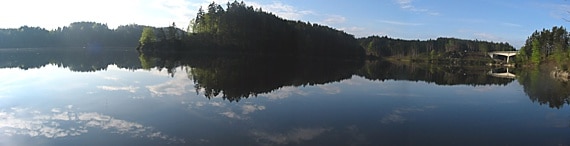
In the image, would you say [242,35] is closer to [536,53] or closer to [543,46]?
[536,53]

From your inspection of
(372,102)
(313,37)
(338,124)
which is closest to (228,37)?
(313,37)

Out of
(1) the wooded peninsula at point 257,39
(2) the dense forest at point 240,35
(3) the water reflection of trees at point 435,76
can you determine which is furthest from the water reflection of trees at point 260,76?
(2) the dense forest at point 240,35

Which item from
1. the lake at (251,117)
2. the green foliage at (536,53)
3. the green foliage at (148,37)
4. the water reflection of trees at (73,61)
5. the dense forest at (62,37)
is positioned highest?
the dense forest at (62,37)

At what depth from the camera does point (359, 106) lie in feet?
69.2

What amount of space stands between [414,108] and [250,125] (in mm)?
11405

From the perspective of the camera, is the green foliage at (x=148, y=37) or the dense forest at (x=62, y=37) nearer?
the green foliage at (x=148, y=37)

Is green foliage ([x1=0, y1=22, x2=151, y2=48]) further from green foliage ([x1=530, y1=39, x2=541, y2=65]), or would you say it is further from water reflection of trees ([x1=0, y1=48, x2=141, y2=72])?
green foliage ([x1=530, y1=39, x2=541, y2=65])

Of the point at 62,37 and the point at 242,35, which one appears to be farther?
the point at 62,37

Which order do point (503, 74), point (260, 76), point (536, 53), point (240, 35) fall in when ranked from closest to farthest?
point (260, 76) → point (503, 74) → point (240, 35) → point (536, 53)

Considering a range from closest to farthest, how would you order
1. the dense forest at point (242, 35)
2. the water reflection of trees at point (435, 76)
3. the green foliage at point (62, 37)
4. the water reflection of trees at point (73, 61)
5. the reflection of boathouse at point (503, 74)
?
the water reflection of trees at point (73, 61) < the water reflection of trees at point (435, 76) < the reflection of boathouse at point (503, 74) < the dense forest at point (242, 35) < the green foliage at point (62, 37)

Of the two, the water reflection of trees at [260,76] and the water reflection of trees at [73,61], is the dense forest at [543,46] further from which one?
the water reflection of trees at [73,61]

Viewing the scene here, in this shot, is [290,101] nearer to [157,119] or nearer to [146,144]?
[157,119]

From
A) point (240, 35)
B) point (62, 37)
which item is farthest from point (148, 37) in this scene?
point (62, 37)

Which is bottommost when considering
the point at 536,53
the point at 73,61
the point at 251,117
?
the point at 251,117
